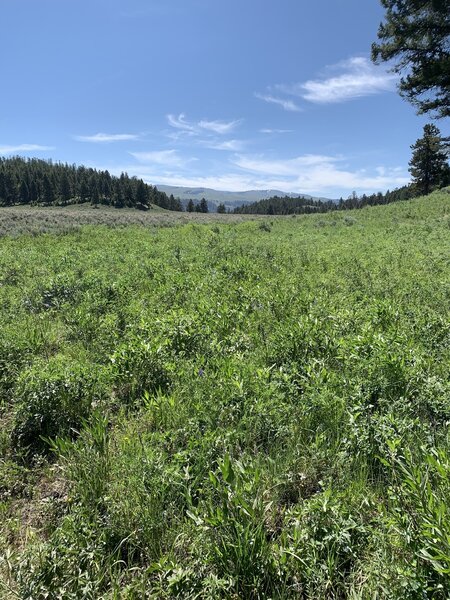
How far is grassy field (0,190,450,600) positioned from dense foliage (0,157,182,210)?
112 meters

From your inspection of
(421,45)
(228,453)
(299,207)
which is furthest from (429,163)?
(299,207)

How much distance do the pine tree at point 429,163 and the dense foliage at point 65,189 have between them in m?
79.4

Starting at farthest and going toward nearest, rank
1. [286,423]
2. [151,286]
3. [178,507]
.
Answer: [151,286] < [286,423] < [178,507]

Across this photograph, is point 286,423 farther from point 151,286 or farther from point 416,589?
point 151,286

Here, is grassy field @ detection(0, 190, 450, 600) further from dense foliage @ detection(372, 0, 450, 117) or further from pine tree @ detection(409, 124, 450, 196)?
pine tree @ detection(409, 124, 450, 196)

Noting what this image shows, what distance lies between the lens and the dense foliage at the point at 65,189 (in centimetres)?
11306

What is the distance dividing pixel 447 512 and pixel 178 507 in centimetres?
177

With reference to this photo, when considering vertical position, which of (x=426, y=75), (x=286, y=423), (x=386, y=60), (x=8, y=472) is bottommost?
(x=8, y=472)

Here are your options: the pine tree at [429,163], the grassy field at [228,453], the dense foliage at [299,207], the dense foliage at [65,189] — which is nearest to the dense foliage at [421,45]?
the grassy field at [228,453]

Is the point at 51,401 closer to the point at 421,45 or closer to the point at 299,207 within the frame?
the point at 421,45

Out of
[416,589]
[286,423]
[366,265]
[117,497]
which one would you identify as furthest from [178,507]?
[366,265]

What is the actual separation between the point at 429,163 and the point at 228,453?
62.9m

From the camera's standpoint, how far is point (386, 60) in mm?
16172

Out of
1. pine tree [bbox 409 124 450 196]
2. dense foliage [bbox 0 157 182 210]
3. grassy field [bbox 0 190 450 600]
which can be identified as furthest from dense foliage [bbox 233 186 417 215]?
grassy field [bbox 0 190 450 600]
